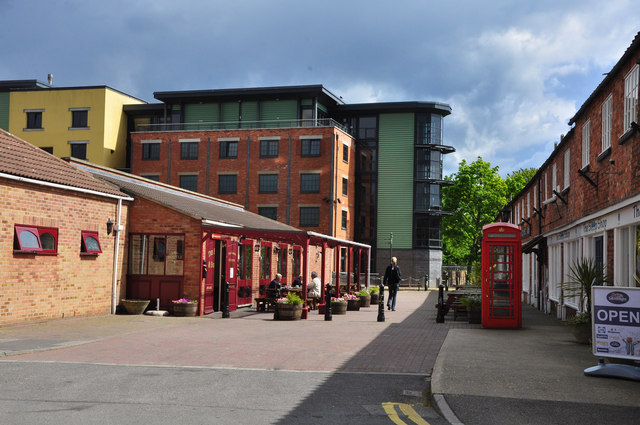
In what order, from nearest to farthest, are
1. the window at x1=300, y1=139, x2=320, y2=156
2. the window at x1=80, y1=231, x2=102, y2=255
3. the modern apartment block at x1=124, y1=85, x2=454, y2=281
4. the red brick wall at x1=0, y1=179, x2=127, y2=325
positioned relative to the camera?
the red brick wall at x1=0, y1=179, x2=127, y2=325 < the window at x1=80, y1=231, x2=102, y2=255 < the window at x1=300, y1=139, x2=320, y2=156 < the modern apartment block at x1=124, y1=85, x2=454, y2=281

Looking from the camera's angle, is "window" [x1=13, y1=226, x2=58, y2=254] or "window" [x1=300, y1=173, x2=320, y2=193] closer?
"window" [x1=13, y1=226, x2=58, y2=254]

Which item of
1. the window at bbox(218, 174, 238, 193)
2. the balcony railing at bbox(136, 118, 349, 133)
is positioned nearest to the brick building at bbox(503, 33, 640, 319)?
the balcony railing at bbox(136, 118, 349, 133)

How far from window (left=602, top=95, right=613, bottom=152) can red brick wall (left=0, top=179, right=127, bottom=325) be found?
1360 centimetres

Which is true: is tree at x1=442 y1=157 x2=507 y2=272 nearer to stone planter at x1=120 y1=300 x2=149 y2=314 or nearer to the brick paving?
the brick paving

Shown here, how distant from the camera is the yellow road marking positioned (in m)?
6.96

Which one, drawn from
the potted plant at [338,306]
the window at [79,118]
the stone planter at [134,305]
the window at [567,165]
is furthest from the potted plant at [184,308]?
the window at [79,118]

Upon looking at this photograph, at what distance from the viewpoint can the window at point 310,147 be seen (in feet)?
169

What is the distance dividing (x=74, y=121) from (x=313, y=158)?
21169mm

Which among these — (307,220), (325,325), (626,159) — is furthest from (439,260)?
(626,159)

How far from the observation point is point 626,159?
40.9ft

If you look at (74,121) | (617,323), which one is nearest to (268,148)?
(74,121)

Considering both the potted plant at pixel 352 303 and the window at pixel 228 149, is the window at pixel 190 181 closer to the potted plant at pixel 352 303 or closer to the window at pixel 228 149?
the window at pixel 228 149

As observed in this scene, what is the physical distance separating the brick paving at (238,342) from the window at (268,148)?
33.4 meters

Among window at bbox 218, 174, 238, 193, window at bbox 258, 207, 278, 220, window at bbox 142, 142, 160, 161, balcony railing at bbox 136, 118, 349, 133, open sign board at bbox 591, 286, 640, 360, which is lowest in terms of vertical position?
open sign board at bbox 591, 286, 640, 360
